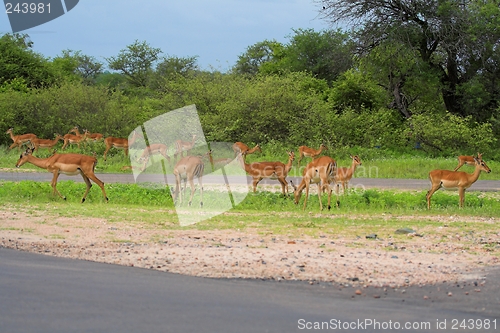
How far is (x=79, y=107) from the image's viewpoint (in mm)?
39562

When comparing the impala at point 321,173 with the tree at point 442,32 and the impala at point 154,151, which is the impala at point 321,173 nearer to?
the impala at point 154,151

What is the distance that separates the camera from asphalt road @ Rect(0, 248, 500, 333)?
5856 mm

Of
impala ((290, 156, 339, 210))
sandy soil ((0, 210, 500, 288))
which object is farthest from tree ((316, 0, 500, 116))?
sandy soil ((0, 210, 500, 288))

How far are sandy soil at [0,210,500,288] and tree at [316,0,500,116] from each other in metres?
23.5

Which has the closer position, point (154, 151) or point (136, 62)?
point (154, 151)

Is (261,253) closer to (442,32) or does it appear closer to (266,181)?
(266,181)

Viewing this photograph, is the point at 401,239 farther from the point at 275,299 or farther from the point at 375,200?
the point at 375,200

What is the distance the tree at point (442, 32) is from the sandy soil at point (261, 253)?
925 inches

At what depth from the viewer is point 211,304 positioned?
661cm

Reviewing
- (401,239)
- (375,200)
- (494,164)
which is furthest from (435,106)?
(401,239)

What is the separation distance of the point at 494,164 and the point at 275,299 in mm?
25039

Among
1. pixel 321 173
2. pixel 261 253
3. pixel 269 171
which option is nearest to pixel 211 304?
pixel 261 253

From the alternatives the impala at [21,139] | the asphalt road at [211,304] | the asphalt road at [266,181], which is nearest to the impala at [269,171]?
the asphalt road at [266,181]

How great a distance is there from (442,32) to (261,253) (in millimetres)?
27297
